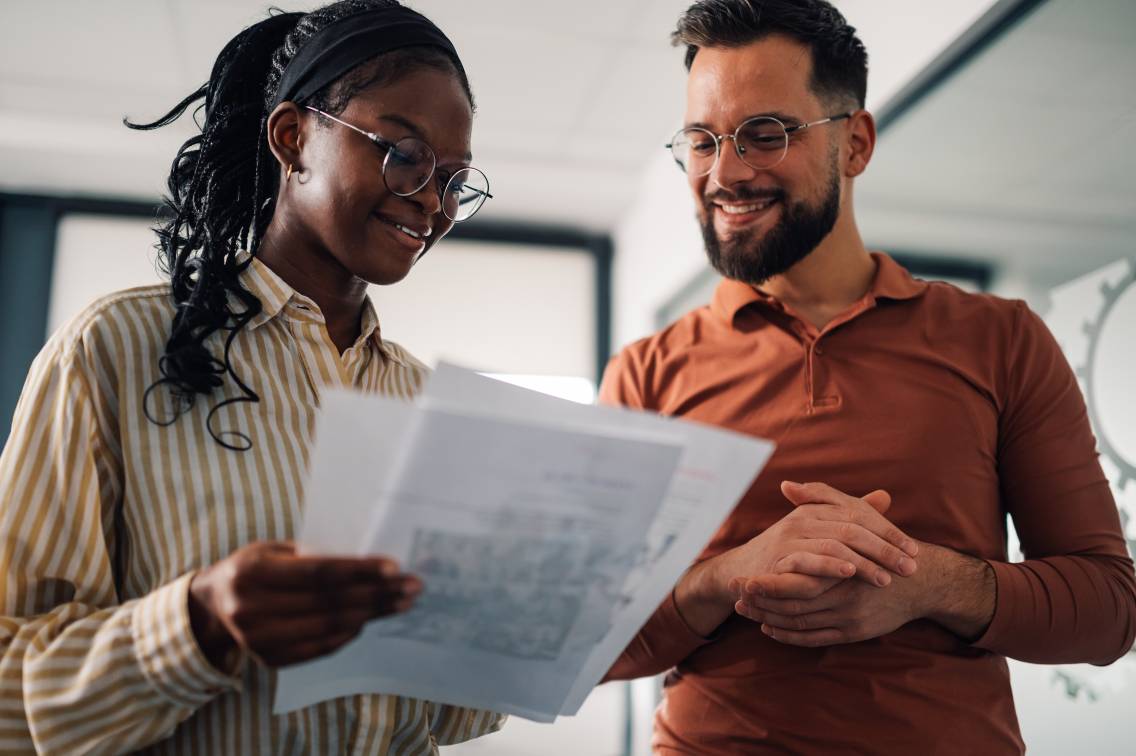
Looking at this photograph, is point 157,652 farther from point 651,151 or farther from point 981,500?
point 651,151

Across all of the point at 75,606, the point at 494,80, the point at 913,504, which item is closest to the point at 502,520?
the point at 75,606

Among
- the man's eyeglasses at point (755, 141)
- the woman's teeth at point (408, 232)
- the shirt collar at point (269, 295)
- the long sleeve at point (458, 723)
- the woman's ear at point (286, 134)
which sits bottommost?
the long sleeve at point (458, 723)

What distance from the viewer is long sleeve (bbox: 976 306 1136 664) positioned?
1.13 m

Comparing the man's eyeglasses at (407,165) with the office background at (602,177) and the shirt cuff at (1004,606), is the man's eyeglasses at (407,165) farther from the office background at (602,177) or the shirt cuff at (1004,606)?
the office background at (602,177)

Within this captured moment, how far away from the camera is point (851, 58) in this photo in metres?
1.54

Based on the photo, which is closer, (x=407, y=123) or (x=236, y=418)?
(x=236, y=418)

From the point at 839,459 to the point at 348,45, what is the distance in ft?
2.65

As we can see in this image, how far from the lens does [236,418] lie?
0.91 metres

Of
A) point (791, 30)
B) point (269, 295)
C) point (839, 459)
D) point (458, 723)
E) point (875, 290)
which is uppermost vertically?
point (791, 30)

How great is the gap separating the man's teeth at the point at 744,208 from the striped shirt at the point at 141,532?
0.74 m

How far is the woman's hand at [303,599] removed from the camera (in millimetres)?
626

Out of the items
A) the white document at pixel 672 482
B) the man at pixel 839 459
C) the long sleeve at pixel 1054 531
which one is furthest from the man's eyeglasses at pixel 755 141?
the white document at pixel 672 482

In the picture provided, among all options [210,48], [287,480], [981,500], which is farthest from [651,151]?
[287,480]

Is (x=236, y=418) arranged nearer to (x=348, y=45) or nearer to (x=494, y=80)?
(x=348, y=45)
